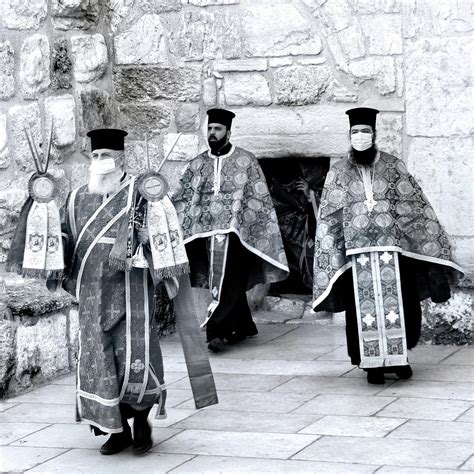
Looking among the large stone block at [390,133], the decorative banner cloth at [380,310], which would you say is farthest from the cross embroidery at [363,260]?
the large stone block at [390,133]

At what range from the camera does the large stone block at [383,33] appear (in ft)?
25.0

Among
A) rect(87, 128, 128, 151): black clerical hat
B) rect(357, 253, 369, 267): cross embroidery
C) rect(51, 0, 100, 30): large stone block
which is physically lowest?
rect(357, 253, 369, 267): cross embroidery

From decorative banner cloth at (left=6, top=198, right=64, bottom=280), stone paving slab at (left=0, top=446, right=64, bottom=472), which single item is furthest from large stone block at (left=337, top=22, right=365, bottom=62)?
stone paving slab at (left=0, top=446, right=64, bottom=472)

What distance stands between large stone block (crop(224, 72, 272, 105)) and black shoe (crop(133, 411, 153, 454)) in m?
3.18

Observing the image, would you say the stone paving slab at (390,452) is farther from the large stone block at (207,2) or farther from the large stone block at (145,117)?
the large stone block at (207,2)

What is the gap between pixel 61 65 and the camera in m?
7.41

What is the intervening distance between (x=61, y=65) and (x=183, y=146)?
45.2 inches

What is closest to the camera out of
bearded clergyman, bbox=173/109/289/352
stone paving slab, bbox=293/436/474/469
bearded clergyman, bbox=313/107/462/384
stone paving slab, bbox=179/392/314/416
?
stone paving slab, bbox=293/436/474/469

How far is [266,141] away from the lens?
805cm

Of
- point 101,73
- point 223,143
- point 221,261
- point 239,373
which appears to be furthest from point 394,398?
point 101,73

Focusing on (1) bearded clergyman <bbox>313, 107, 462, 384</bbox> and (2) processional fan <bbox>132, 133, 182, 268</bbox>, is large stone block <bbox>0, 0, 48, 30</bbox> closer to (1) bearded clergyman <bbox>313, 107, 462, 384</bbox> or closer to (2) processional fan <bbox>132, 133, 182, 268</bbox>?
(1) bearded clergyman <bbox>313, 107, 462, 384</bbox>

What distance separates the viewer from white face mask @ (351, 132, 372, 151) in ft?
21.7

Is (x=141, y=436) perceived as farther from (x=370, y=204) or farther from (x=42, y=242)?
(x=370, y=204)

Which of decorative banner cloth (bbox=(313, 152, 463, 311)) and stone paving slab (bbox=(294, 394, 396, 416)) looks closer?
stone paving slab (bbox=(294, 394, 396, 416))
